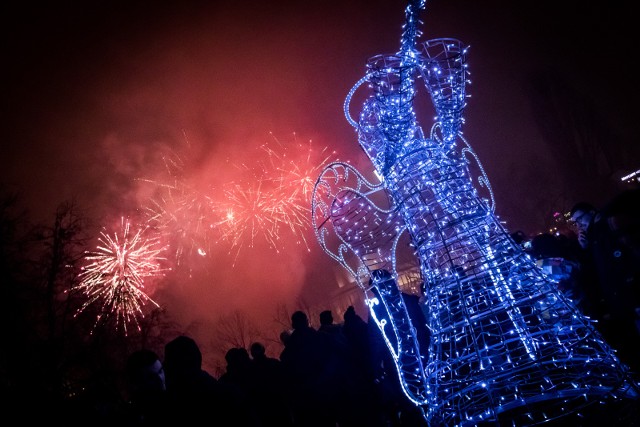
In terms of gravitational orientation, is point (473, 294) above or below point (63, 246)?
below

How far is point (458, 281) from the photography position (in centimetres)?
327

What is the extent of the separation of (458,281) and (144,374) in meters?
2.92

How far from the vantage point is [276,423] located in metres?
6.93

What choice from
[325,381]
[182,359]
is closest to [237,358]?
[325,381]

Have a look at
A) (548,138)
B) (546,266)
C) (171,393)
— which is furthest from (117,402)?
(548,138)

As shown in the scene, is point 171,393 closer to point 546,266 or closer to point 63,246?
point 546,266

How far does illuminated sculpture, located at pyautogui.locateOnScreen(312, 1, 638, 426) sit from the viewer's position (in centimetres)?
291

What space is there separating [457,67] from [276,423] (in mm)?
5966

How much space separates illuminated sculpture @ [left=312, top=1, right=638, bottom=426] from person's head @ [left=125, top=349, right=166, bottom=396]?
78.6 inches

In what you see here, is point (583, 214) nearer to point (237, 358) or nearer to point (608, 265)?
point (608, 265)

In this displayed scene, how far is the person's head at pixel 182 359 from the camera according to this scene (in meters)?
3.46

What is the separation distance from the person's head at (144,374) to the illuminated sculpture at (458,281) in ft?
6.55

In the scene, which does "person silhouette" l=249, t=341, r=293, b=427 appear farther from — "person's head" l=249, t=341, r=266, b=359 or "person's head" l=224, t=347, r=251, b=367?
"person's head" l=224, t=347, r=251, b=367

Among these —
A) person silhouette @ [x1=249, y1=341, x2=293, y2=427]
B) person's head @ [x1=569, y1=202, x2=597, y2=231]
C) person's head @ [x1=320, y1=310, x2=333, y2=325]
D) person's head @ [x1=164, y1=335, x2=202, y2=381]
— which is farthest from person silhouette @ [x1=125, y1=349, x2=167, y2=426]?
person's head @ [x1=569, y1=202, x2=597, y2=231]
